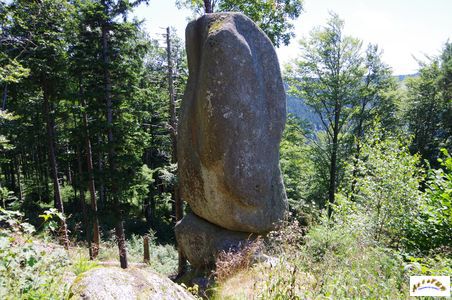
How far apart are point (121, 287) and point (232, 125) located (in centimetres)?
527

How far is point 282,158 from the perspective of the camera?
63.4 ft

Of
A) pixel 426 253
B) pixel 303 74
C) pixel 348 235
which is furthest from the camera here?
pixel 303 74

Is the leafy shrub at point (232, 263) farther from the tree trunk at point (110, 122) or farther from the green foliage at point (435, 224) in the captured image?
the tree trunk at point (110, 122)

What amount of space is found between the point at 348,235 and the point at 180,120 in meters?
5.36

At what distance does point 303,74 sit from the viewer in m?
18.2

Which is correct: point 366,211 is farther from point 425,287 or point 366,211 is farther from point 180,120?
point 180,120

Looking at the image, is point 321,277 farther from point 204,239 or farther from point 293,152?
point 293,152

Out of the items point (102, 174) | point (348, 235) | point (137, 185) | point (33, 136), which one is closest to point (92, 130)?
point (102, 174)

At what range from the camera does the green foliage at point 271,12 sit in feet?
Result: 43.1

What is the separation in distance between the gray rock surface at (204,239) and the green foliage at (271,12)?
30.9 ft

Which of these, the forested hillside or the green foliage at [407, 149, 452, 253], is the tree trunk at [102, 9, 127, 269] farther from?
the green foliage at [407, 149, 452, 253]

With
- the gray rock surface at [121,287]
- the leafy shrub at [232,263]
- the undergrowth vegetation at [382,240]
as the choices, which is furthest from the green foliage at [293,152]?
the gray rock surface at [121,287]

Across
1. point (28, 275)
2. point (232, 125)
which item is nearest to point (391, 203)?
point (232, 125)

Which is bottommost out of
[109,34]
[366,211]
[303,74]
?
[366,211]
